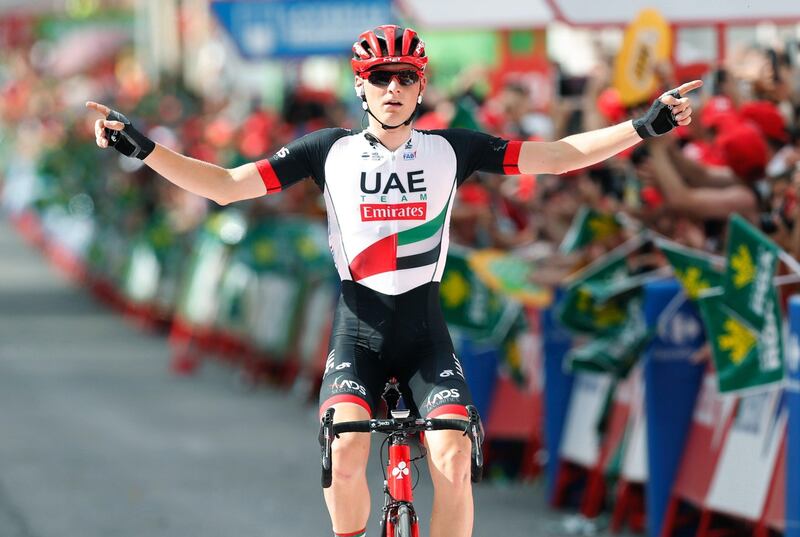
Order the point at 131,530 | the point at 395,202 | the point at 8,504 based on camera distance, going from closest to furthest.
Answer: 1. the point at 395,202
2. the point at 131,530
3. the point at 8,504

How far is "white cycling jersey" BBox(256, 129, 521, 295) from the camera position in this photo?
6855 millimetres

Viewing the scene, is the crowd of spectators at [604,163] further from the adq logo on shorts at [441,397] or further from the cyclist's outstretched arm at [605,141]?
the adq logo on shorts at [441,397]

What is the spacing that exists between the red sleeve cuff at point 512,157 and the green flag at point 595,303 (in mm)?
2920

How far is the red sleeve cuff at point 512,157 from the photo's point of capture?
702 cm

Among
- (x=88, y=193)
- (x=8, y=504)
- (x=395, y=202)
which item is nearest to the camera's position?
(x=395, y=202)

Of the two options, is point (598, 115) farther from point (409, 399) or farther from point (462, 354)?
point (409, 399)

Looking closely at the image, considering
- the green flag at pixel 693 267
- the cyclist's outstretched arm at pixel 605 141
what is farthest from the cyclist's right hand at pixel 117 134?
the green flag at pixel 693 267

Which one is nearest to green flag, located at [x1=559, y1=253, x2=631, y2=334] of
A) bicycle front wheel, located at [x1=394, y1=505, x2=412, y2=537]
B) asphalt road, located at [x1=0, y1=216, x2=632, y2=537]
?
asphalt road, located at [x1=0, y1=216, x2=632, y2=537]

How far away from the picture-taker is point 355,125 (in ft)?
58.5

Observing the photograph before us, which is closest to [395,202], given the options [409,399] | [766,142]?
[409,399]

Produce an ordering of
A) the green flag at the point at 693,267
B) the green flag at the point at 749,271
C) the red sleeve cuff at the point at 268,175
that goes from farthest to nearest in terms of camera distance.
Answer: the green flag at the point at 693,267 < the green flag at the point at 749,271 < the red sleeve cuff at the point at 268,175

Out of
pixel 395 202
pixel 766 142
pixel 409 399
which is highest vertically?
pixel 766 142

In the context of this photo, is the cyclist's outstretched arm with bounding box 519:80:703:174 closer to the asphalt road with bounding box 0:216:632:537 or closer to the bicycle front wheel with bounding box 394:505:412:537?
the bicycle front wheel with bounding box 394:505:412:537

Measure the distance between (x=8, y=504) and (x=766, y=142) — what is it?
4997mm
